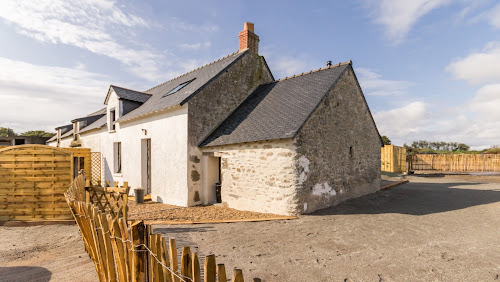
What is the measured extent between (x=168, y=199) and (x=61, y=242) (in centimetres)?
516

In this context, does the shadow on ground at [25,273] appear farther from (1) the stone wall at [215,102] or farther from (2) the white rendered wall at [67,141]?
(2) the white rendered wall at [67,141]

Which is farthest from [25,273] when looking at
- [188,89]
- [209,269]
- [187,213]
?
[188,89]

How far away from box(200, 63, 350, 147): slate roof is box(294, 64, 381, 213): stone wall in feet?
1.22

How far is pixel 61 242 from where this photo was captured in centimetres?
604

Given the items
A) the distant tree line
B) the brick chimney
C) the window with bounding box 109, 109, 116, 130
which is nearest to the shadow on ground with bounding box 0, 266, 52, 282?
the window with bounding box 109, 109, 116, 130

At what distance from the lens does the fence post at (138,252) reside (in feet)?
8.54

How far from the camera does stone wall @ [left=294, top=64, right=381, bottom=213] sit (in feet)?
28.4

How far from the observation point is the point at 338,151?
10.3m

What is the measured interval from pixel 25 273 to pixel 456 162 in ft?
108

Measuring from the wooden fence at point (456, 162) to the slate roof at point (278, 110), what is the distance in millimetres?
20328

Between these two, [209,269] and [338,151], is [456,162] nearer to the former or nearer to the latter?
[338,151]

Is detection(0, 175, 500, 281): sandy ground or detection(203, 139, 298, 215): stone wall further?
detection(203, 139, 298, 215): stone wall

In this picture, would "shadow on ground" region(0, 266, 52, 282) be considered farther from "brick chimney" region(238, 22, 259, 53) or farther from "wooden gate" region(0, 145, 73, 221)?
"brick chimney" region(238, 22, 259, 53)

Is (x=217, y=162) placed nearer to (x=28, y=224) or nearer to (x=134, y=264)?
(x=28, y=224)
